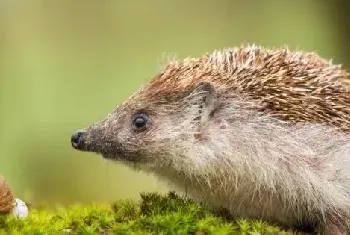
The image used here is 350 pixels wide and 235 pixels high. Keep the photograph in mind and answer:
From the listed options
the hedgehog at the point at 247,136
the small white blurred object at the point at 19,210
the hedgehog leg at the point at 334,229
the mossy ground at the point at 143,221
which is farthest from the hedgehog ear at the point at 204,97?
the small white blurred object at the point at 19,210

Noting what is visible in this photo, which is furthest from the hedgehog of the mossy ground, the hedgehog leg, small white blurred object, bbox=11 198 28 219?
small white blurred object, bbox=11 198 28 219

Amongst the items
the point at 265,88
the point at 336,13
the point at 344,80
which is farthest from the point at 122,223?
the point at 336,13

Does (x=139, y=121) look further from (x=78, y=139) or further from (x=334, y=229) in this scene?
(x=334, y=229)

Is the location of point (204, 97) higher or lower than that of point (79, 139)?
higher

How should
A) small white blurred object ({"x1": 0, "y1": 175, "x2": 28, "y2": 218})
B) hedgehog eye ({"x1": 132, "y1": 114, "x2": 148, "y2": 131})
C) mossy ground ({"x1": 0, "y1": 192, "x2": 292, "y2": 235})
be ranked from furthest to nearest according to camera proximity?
1. hedgehog eye ({"x1": 132, "y1": 114, "x2": 148, "y2": 131})
2. small white blurred object ({"x1": 0, "y1": 175, "x2": 28, "y2": 218})
3. mossy ground ({"x1": 0, "y1": 192, "x2": 292, "y2": 235})

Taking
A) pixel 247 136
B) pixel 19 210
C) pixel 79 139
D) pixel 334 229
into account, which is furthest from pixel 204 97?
pixel 19 210

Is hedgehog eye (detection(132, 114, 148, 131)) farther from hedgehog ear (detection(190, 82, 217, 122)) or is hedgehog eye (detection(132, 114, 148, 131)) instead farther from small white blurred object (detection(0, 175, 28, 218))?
small white blurred object (detection(0, 175, 28, 218))
